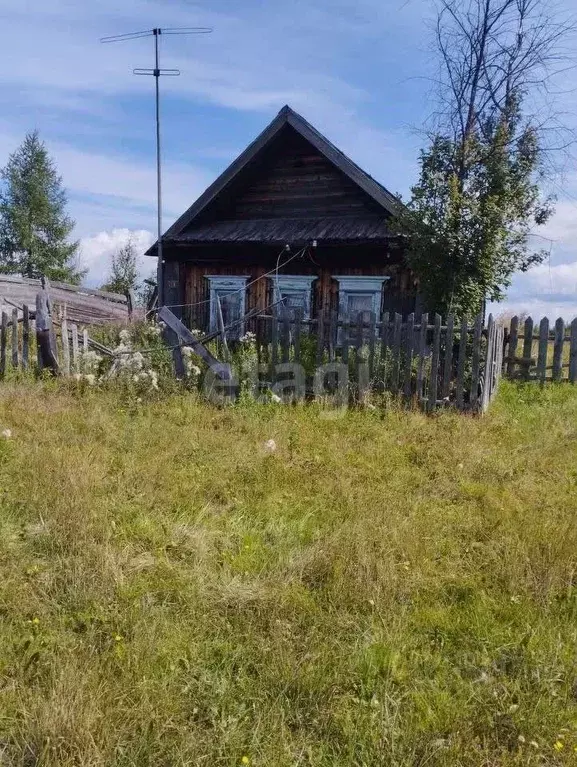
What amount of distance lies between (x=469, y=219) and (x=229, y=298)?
587 centimetres

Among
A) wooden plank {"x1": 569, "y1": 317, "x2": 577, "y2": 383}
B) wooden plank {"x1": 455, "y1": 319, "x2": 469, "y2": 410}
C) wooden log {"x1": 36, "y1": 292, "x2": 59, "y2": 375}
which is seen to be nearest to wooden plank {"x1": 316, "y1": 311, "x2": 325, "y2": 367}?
wooden plank {"x1": 455, "y1": 319, "x2": 469, "y2": 410}

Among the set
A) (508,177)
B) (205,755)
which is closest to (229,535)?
A: (205,755)

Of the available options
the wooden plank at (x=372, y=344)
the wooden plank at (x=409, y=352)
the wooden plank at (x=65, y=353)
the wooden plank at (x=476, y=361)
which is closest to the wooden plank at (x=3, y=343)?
the wooden plank at (x=65, y=353)

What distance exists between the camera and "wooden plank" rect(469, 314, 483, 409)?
7043 millimetres

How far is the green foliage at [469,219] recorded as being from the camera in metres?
7.99

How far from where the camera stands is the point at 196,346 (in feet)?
25.7

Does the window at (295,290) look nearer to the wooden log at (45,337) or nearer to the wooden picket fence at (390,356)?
the wooden picket fence at (390,356)

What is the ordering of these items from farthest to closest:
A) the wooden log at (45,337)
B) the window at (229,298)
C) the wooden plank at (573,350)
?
1. the window at (229,298)
2. the wooden plank at (573,350)
3. the wooden log at (45,337)

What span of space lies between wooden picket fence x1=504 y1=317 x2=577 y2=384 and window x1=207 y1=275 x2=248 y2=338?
5843mm

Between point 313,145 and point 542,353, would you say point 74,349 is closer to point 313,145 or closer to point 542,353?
point 313,145

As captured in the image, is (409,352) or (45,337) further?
(45,337)

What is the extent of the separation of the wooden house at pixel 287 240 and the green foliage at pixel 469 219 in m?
1.21

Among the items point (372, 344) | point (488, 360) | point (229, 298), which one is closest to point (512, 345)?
point (488, 360)

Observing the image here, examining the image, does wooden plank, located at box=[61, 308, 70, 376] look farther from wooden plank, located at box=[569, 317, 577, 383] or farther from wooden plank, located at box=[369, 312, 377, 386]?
wooden plank, located at box=[569, 317, 577, 383]
